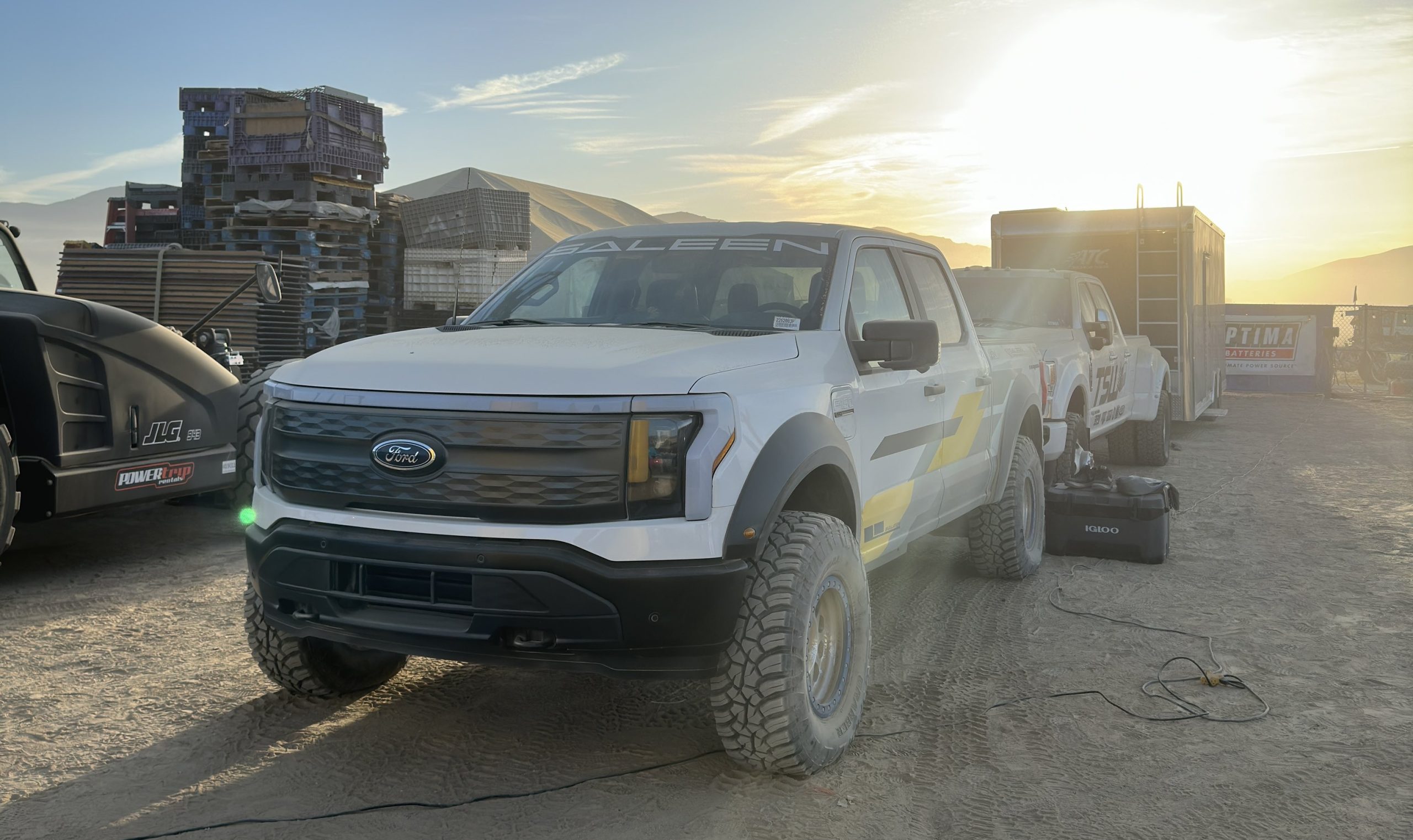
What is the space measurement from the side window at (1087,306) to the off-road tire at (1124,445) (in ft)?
6.34

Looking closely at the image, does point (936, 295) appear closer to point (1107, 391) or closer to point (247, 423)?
point (247, 423)

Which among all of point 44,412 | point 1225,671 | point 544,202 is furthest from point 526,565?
point 544,202

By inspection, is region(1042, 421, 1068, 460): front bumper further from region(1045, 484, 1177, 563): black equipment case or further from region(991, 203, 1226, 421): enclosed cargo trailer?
region(991, 203, 1226, 421): enclosed cargo trailer

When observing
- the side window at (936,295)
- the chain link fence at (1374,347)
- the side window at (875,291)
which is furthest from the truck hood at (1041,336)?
the chain link fence at (1374,347)

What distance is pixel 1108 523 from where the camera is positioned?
7.68 meters

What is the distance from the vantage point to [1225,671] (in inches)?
205

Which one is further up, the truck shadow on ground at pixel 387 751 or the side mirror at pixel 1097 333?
the side mirror at pixel 1097 333

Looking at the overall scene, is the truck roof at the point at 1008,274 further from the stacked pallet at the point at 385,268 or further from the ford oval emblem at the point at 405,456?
the stacked pallet at the point at 385,268

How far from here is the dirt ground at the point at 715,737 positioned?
3.63 metres

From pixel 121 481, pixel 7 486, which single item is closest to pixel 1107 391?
pixel 121 481

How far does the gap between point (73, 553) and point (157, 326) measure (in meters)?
1.64

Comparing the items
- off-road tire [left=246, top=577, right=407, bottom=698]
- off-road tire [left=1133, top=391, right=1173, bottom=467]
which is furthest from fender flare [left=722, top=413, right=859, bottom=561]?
off-road tire [left=1133, top=391, right=1173, bottom=467]

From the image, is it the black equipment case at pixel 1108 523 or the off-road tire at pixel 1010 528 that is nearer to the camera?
the off-road tire at pixel 1010 528

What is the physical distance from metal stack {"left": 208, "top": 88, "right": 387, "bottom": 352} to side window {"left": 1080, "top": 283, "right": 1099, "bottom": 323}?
29.1ft
